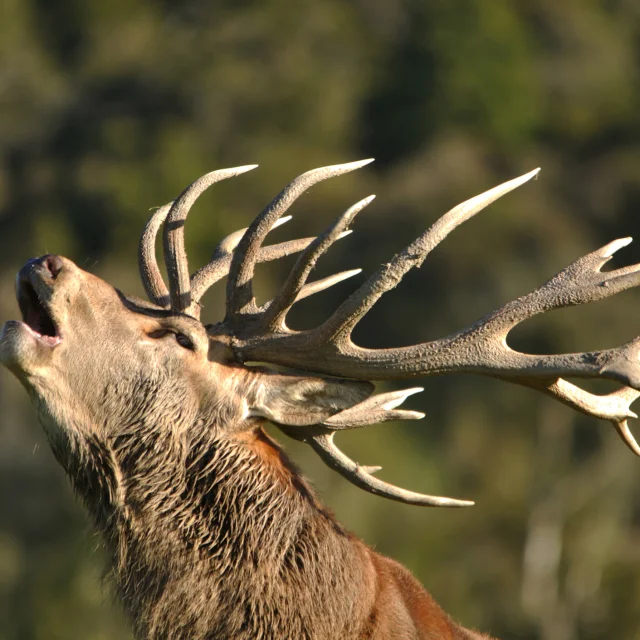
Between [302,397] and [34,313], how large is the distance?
4.48 ft

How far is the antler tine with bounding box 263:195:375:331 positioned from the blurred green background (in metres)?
1.40

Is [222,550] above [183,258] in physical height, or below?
below

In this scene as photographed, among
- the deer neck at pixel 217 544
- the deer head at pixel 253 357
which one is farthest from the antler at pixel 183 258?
the deer neck at pixel 217 544

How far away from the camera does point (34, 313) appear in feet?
23.5

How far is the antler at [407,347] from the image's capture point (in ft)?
21.8

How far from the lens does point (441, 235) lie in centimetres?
673

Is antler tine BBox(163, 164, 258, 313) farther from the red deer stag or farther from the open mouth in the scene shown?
the open mouth

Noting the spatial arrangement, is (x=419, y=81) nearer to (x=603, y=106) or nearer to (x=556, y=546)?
(x=603, y=106)

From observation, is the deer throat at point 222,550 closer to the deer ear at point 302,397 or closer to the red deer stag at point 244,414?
the red deer stag at point 244,414

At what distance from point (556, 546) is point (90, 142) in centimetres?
3068

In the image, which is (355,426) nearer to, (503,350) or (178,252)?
(503,350)

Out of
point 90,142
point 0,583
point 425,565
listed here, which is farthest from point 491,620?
point 90,142

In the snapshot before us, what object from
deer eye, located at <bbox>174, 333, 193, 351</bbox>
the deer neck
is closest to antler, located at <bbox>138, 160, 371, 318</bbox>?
deer eye, located at <bbox>174, 333, 193, 351</bbox>

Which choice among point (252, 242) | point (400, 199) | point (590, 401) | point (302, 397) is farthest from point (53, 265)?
point (400, 199)
